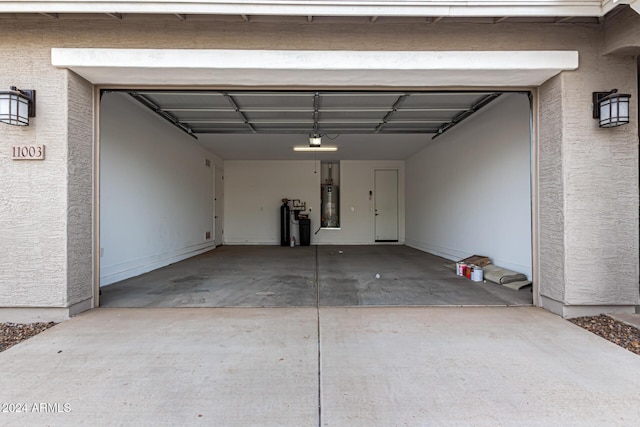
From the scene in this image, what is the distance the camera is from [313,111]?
5422 millimetres

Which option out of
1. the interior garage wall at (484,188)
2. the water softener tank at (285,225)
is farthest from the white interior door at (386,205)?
the water softener tank at (285,225)

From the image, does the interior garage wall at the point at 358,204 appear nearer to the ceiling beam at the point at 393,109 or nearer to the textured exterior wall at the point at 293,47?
the ceiling beam at the point at 393,109

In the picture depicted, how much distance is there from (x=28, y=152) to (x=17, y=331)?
1632 millimetres

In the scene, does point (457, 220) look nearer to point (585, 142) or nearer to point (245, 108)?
point (585, 142)

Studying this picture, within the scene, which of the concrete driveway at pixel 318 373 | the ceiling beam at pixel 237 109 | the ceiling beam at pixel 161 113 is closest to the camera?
the concrete driveway at pixel 318 373

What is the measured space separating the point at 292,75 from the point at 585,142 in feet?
9.71

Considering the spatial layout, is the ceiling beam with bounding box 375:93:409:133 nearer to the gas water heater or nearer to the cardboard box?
the cardboard box

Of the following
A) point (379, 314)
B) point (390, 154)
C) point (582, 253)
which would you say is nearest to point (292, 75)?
point (379, 314)

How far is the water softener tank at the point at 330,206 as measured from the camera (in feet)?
36.1

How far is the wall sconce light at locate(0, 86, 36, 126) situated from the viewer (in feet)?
9.55

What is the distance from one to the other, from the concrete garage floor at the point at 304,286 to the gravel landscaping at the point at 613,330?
2.18 feet

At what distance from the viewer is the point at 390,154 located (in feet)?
31.7

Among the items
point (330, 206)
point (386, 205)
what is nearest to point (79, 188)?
point (330, 206)

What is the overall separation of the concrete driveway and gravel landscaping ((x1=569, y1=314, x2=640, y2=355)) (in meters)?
0.13
